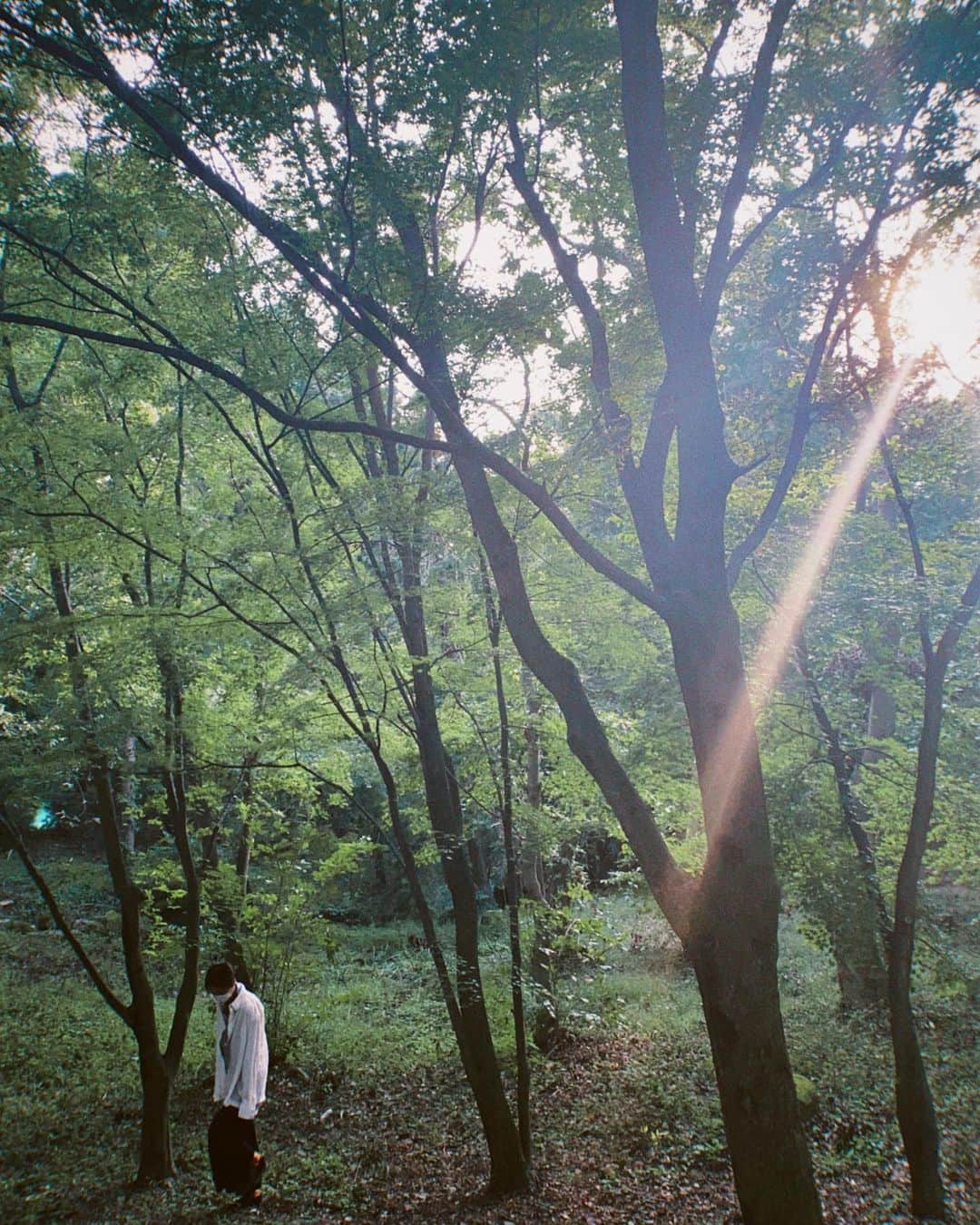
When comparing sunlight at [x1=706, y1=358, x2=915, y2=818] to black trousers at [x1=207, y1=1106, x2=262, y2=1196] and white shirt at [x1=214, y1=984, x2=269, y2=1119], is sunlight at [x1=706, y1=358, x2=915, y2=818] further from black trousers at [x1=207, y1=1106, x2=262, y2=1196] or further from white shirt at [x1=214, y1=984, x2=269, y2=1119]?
black trousers at [x1=207, y1=1106, x2=262, y2=1196]

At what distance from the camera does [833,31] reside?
4727 mm

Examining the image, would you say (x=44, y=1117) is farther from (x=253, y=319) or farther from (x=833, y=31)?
(x=833, y=31)

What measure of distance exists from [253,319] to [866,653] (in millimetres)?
6301

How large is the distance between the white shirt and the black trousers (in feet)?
0.29

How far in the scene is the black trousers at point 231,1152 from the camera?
459 centimetres

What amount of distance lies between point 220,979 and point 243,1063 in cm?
54

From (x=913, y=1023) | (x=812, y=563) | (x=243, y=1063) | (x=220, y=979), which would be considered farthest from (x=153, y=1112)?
(x=812, y=563)

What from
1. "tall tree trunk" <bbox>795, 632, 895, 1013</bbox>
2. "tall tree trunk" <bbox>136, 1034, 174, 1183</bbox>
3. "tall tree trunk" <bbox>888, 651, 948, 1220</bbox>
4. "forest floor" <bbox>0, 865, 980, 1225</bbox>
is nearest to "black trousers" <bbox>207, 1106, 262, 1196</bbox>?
"forest floor" <bbox>0, 865, 980, 1225</bbox>

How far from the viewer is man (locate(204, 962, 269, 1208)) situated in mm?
4594

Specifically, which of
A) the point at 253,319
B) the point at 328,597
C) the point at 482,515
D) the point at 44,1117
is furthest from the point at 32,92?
the point at 44,1117

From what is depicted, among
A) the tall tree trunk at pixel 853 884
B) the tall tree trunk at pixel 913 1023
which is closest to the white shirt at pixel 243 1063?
the tall tree trunk at pixel 913 1023

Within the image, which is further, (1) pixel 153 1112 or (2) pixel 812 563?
(2) pixel 812 563

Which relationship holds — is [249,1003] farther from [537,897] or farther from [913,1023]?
[537,897]

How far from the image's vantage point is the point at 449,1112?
7715 mm
